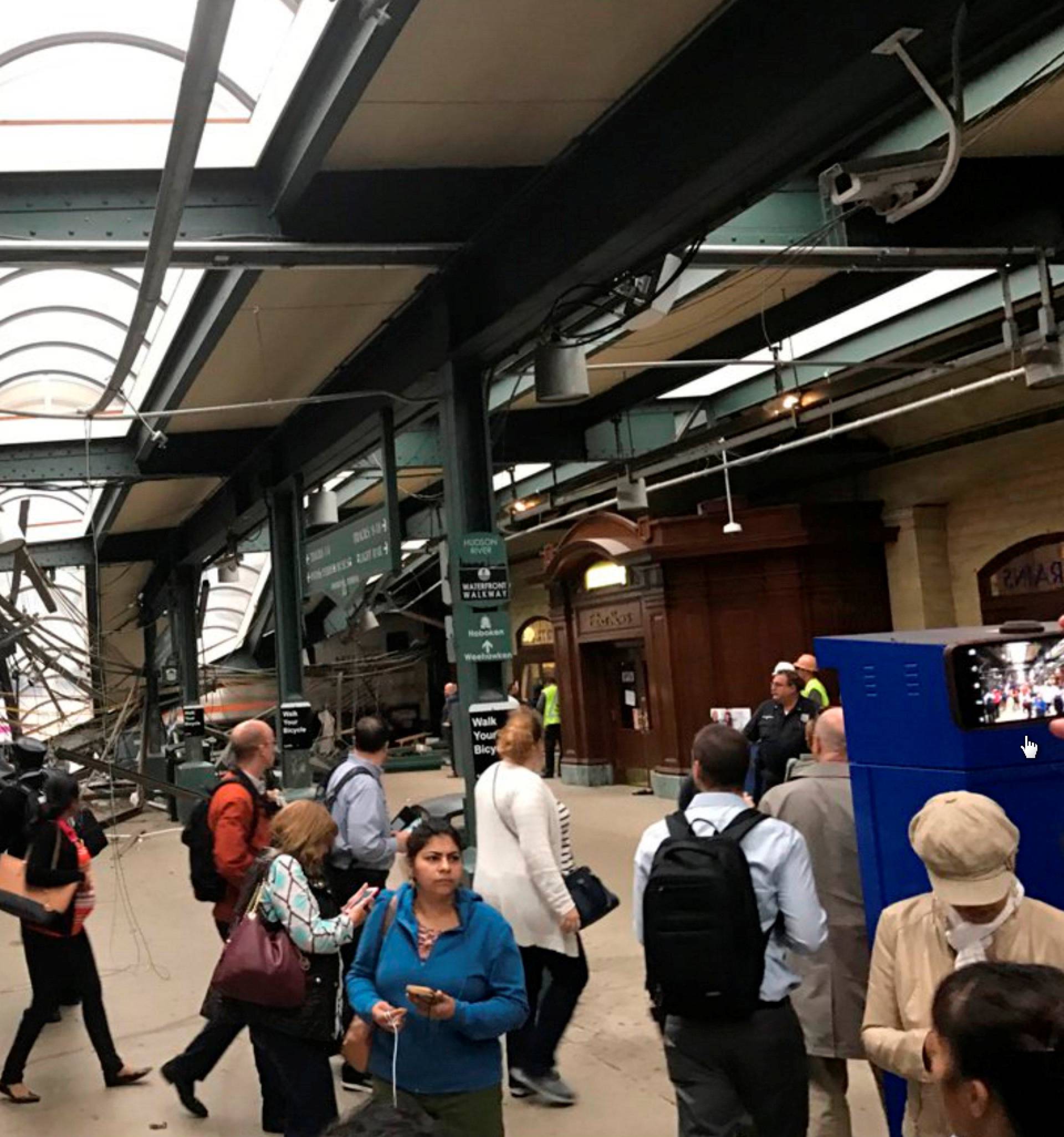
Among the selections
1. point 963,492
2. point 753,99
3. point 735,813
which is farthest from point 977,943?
point 963,492

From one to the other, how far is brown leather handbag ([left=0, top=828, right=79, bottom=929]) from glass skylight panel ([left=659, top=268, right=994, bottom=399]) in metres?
5.31

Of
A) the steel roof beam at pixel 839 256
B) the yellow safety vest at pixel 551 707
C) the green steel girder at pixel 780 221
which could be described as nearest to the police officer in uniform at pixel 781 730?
the steel roof beam at pixel 839 256

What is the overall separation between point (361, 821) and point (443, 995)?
2493mm

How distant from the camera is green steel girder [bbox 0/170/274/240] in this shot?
5523mm

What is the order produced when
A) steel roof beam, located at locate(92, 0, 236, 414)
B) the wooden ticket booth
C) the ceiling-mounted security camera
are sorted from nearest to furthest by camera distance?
1. steel roof beam, located at locate(92, 0, 236, 414)
2. the ceiling-mounted security camera
3. the wooden ticket booth

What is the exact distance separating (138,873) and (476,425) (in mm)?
6719

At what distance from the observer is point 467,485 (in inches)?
279

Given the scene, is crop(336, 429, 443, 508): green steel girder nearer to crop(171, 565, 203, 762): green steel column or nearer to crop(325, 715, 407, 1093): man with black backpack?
crop(171, 565, 203, 762): green steel column

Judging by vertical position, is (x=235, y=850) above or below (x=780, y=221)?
below

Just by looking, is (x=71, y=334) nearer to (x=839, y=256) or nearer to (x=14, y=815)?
(x=14, y=815)

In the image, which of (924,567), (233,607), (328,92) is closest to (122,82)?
(328,92)

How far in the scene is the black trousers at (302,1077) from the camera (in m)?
3.76

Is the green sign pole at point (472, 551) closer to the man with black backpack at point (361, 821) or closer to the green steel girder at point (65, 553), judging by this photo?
the man with black backpack at point (361, 821)

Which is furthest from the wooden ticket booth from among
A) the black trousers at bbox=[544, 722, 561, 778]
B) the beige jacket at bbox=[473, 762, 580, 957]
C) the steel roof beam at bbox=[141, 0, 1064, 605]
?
the beige jacket at bbox=[473, 762, 580, 957]
